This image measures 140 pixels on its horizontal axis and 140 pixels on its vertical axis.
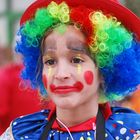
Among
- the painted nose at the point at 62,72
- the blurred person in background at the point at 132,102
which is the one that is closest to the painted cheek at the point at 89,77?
the painted nose at the point at 62,72

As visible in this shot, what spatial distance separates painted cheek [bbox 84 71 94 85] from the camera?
3.33 m

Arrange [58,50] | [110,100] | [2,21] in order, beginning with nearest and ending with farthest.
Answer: [58,50] < [110,100] < [2,21]

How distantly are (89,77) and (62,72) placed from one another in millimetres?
164

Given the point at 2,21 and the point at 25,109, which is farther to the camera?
the point at 2,21

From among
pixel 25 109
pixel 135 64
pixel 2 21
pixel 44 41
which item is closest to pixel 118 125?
pixel 135 64

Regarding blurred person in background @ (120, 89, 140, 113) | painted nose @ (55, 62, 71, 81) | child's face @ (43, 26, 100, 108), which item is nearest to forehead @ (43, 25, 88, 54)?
child's face @ (43, 26, 100, 108)

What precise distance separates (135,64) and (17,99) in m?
2.07

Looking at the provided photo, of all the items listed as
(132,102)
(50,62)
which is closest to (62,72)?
(50,62)

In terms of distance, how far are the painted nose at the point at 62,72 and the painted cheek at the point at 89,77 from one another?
10cm

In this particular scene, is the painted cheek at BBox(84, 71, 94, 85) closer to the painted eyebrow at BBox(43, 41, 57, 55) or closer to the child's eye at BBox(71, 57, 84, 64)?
the child's eye at BBox(71, 57, 84, 64)

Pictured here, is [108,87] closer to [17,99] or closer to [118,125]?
[118,125]

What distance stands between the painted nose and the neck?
0.21 m

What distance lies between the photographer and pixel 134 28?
135 inches

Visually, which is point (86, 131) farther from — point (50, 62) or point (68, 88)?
point (50, 62)
